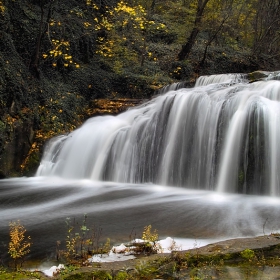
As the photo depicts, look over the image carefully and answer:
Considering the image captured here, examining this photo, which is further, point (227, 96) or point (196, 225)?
point (227, 96)

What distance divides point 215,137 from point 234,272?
6104 millimetres

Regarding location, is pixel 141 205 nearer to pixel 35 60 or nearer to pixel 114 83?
pixel 35 60

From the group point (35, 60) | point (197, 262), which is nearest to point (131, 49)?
point (35, 60)

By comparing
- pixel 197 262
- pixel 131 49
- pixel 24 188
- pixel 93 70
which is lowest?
pixel 24 188

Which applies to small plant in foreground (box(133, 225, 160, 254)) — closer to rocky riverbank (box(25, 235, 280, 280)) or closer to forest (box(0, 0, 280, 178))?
rocky riverbank (box(25, 235, 280, 280))

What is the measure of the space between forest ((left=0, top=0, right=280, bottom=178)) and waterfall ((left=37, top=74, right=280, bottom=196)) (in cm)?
105

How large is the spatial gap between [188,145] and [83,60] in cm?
771

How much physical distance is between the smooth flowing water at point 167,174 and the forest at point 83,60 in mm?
974

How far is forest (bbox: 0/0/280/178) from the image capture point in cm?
1026

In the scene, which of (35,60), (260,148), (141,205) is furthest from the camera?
(35,60)

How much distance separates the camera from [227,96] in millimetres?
9734

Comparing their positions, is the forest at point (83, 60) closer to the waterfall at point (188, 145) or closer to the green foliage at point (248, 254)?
the waterfall at point (188, 145)

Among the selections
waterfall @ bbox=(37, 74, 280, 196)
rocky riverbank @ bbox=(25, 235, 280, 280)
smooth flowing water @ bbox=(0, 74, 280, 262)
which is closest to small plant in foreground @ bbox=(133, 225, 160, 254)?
rocky riverbank @ bbox=(25, 235, 280, 280)

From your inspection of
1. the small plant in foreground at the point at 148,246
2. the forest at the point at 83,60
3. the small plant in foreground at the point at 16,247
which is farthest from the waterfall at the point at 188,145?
the small plant in foreground at the point at 16,247
